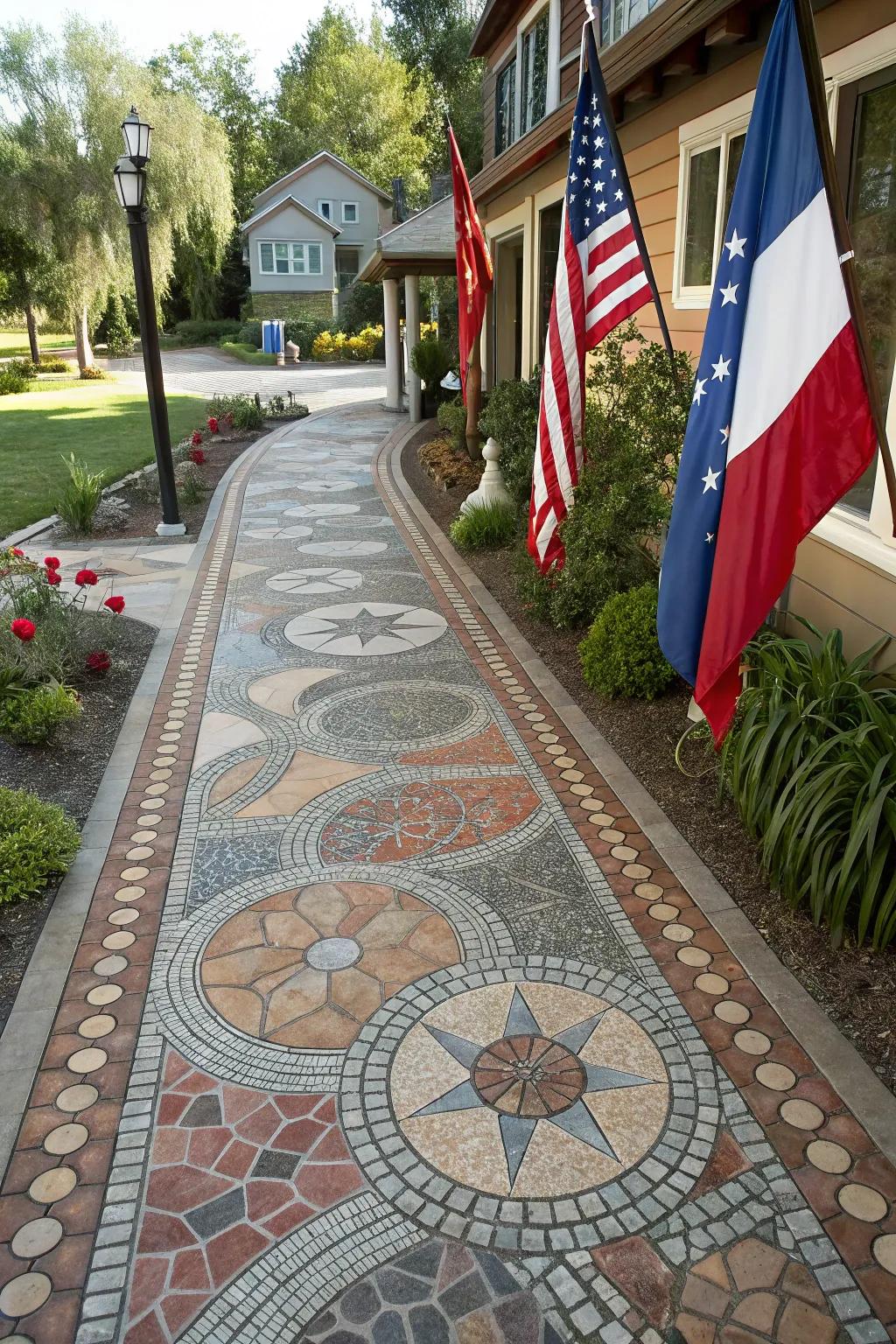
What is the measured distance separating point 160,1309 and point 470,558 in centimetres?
803

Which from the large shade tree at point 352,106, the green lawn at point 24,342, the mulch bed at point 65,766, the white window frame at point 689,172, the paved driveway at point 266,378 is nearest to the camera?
the mulch bed at point 65,766

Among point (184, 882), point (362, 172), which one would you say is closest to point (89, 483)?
point (184, 882)

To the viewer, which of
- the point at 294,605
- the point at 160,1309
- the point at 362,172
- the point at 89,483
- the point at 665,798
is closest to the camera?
the point at 160,1309

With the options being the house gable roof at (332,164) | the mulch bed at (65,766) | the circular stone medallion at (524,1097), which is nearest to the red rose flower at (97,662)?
the mulch bed at (65,766)

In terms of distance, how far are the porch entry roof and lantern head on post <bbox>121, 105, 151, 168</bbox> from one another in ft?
28.4

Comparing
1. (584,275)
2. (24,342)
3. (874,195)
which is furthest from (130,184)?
(24,342)

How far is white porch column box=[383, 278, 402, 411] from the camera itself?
22.6 m

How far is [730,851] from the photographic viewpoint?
4.48 metres

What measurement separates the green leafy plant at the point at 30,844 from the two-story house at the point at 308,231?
138 ft

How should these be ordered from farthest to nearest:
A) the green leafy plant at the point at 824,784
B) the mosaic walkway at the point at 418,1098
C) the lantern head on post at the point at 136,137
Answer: the lantern head on post at the point at 136,137 → the green leafy plant at the point at 824,784 → the mosaic walkway at the point at 418,1098

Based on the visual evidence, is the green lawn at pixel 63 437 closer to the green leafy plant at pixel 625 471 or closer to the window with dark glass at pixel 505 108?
the window with dark glass at pixel 505 108

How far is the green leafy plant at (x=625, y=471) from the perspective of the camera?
5773mm

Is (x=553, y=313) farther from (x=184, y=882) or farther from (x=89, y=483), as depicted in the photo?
(x=89, y=483)

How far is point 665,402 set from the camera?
5.74 m
